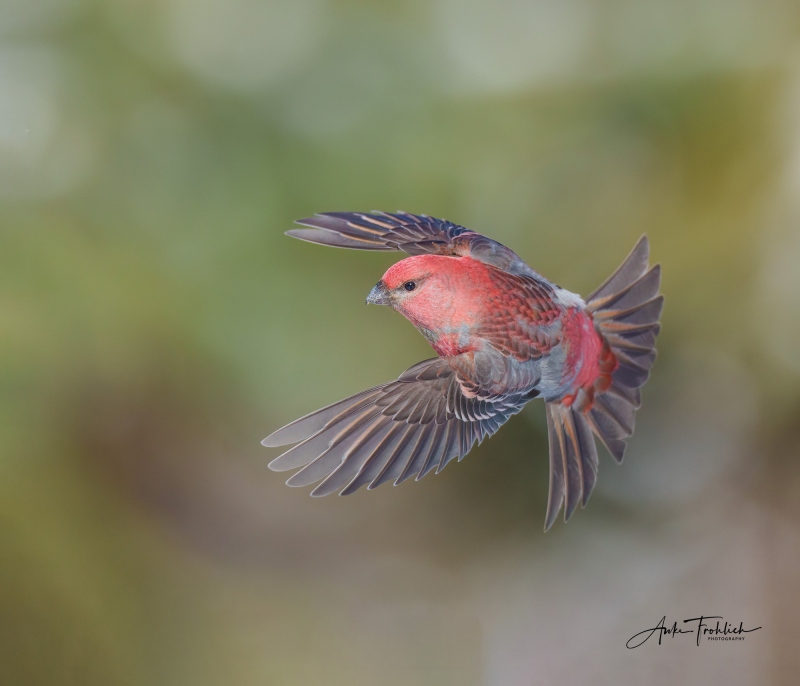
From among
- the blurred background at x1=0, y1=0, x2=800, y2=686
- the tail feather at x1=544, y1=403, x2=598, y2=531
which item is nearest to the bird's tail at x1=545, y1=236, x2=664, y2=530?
the tail feather at x1=544, y1=403, x2=598, y2=531

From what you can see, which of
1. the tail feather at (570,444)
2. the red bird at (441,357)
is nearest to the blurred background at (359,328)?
the tail feather at (570,444)

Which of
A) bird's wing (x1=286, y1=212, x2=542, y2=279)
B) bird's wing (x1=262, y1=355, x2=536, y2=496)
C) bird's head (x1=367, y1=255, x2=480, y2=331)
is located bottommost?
bird's wing (x1=262, y1=355, x2=536, y2=496)

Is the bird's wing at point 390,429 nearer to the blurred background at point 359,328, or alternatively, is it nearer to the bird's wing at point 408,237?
the bird's wing at point 408,237

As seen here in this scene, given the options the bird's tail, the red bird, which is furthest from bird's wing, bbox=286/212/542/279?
the bird's tail

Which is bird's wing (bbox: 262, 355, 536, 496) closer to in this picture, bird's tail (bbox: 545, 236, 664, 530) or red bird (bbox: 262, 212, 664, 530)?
red bird (bbox: 262, 212, 664, 530)

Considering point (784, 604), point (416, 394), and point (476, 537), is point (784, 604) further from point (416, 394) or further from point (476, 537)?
point (416, 394)

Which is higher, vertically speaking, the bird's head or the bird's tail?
the bird's tail

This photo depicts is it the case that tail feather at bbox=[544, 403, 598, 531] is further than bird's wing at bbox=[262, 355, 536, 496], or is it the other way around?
tail feather at bbox=[544, 403, 598, 531]
